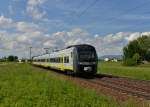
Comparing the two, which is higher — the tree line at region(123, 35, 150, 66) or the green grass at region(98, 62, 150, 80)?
the tree line at region(123, 35, 150, 66)

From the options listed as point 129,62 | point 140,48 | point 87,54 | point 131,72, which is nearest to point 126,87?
point 87,54

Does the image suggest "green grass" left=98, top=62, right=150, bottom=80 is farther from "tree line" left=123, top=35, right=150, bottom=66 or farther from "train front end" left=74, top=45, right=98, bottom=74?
"tree line" left=123, top=35, right=150, bottom=66

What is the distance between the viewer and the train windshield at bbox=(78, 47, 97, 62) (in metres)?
31.4

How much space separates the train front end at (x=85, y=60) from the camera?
31094 mm

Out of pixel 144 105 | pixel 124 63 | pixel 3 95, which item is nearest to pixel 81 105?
pixel 144 105

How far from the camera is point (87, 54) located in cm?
3181

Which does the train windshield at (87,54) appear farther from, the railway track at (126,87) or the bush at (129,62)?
the bush at (129,62)

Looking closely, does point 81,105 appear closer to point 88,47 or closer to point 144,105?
point 144,105

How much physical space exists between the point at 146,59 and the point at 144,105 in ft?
420

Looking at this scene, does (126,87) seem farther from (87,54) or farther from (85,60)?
(87,54)

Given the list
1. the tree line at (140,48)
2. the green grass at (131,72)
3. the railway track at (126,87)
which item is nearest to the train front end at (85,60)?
the railway track at (126,87)

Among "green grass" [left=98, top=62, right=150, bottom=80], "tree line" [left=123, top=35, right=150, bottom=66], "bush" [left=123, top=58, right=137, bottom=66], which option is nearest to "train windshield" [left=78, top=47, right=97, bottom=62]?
"green grass" [left=98, top=62, right=150, bottom=80]

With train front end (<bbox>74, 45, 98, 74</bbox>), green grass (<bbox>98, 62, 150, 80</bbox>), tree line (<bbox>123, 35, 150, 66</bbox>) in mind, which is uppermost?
tree line (<bbox>123, 35, 150, 66</bbox>)

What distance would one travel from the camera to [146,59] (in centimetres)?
13862
